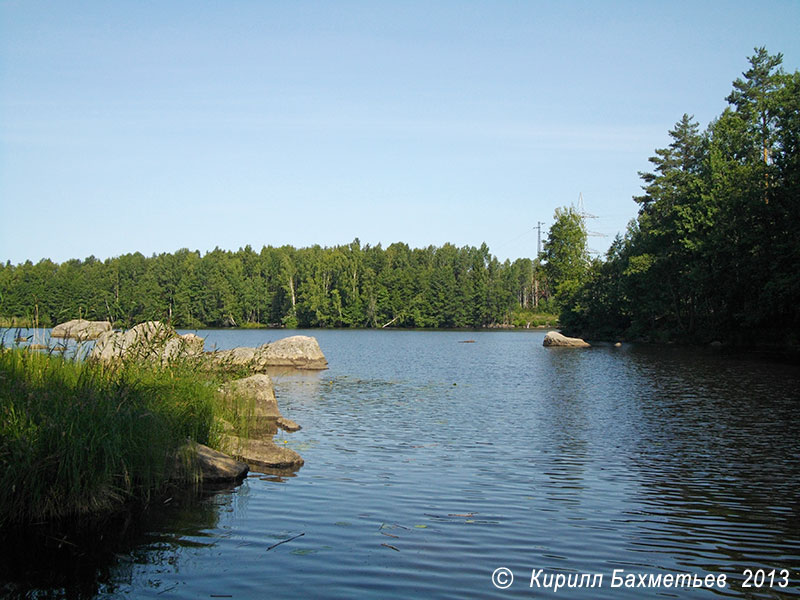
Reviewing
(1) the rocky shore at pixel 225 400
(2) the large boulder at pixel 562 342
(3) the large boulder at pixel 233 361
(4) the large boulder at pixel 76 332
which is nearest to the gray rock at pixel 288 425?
(1) the rocky shore at pixel 225 400

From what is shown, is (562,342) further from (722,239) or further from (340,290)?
(340,290)

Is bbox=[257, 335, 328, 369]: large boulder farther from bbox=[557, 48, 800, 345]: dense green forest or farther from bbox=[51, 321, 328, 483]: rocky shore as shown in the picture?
bbox=[557, 48, 800, 345]: dense green forest

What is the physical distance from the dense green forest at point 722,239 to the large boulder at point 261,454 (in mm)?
33625

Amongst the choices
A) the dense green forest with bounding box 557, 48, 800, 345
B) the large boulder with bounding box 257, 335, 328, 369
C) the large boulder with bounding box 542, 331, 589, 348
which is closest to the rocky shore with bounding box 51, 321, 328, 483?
the large boulder with bounding box 257, 335, 328, 369

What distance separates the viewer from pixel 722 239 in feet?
150

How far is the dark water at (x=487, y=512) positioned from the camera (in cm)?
668

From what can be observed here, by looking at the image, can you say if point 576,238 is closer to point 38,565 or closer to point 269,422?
point 269,422

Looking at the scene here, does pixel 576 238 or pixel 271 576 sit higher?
pixel 576 238

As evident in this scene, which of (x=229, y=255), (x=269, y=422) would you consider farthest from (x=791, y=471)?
(x=229, y=255)

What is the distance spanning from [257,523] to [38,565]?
256cm

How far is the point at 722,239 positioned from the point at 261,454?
42575 millimetres

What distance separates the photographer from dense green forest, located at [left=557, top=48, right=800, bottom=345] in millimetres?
40719

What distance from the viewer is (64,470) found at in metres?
7.97

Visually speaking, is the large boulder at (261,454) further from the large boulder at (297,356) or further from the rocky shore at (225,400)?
the large boulder at (297,356)
